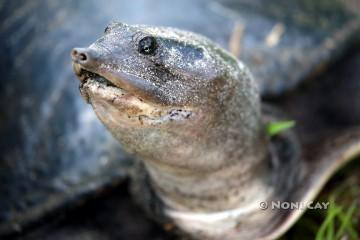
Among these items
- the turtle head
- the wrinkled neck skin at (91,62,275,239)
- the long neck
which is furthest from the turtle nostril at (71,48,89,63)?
the long neck

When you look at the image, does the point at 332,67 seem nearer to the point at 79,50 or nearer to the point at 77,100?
the point at 77,100

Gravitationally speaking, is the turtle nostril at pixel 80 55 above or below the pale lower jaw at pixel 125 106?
above

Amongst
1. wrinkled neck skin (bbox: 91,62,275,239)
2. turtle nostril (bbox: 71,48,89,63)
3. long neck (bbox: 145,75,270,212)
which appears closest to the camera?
turtle nostril (bbox: 71,48,89,63)

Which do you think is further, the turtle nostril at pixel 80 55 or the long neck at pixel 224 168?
the long neck at pixel 224 168

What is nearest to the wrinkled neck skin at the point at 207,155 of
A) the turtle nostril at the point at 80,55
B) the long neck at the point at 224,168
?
the long neck at the point at 224,168

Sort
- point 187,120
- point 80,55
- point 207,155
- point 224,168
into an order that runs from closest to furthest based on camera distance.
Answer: point 80,55, point 187,120, point 207,155, point 224,168

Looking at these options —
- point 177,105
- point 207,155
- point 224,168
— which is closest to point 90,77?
point 177,105

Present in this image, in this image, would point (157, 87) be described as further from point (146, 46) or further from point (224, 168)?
point (224, 168)

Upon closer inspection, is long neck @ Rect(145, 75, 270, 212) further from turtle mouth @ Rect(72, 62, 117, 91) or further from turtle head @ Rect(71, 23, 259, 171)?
turtle mouth @ Rect(72, 62, 117, 91)

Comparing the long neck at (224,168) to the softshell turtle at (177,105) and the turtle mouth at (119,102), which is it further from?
the turtle mouth at (119,102)
